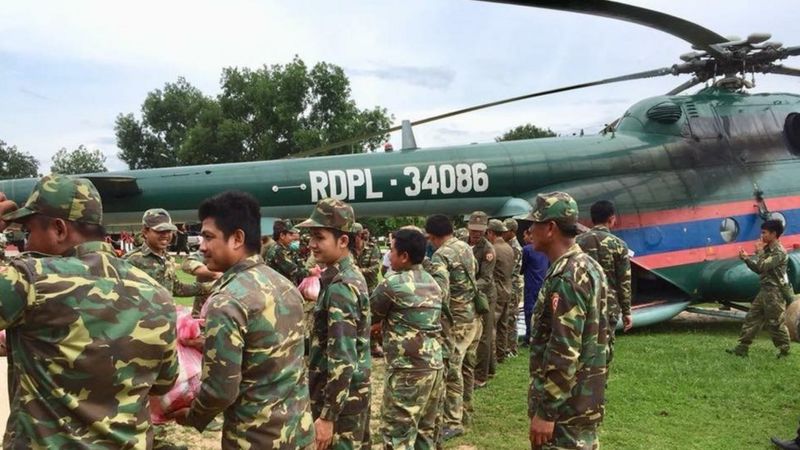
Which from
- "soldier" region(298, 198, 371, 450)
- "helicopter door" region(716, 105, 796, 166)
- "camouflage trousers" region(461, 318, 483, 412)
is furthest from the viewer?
"helicopter door" region(716, 105, 796, 166)

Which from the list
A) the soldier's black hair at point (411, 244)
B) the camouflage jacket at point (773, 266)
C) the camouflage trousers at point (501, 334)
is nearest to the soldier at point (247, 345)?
the soldier's black hair at point (411, 244)

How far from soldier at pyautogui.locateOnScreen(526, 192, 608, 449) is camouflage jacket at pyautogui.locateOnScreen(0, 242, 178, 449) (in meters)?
1.78

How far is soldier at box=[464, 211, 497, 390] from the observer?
6227 millimetres

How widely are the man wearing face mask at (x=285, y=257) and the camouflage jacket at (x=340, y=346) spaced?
3.43 meters

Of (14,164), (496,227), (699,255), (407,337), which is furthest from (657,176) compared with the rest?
(14,164)

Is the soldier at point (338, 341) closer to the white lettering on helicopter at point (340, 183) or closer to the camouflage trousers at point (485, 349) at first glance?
the camouflage trousers at point (485, 349)

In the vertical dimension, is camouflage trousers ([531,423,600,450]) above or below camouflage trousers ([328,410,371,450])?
below

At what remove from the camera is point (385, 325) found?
3.69 m

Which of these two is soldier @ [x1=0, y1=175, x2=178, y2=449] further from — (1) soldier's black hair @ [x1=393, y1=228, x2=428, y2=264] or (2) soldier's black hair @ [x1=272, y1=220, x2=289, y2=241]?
(2) soldier's black hair @ [x1=272, y1=220, x2=289, y2=241]

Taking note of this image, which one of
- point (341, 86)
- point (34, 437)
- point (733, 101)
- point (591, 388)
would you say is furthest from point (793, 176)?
point (341, 86)

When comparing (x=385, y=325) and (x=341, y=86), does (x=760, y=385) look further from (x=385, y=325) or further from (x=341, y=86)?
(x=341, y=86)

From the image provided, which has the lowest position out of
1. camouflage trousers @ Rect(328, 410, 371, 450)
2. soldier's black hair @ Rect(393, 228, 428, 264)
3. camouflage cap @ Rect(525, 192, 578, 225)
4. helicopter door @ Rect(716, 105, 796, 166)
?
camouflage trousers @ Rect(328, 410, 371, 450)

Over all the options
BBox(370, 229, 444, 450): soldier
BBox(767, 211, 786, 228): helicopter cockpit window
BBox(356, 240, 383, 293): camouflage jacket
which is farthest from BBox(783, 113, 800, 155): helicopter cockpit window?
BBox(370, 229, 444, 450): soldier

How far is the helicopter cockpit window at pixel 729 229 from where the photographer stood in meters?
9.23
